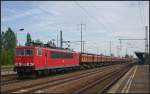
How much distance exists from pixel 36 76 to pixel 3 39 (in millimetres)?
135518

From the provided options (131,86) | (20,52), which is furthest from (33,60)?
(131,86)

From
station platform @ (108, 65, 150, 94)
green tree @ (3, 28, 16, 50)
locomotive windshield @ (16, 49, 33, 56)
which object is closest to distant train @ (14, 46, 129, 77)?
locomotive windshield @ (16, 49, 33, 56)

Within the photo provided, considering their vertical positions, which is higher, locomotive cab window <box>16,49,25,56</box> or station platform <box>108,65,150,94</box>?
locomotive cab window <box>16,49,25,56</box>

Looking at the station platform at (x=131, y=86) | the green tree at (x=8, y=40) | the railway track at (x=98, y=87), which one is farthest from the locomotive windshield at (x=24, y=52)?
the green tree at (x=8, y=40)

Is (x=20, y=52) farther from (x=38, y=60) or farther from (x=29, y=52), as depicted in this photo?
(x=38, y=60)

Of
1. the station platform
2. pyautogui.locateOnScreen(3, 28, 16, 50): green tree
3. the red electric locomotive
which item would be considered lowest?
the station platform

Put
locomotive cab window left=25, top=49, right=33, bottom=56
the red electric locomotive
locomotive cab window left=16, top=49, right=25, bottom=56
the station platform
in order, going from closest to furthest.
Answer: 1. the station platform
2. the red electric locomotive
3. locomotive cab window left=25, top=49, right=33, bottom=56
4. locomotive cab window left=16, top=49, right=25, bottom=56

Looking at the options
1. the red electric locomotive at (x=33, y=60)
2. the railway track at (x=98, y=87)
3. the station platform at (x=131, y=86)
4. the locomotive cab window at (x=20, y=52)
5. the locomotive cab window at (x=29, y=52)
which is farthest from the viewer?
the locomotive cab window at (x=20, y=52)

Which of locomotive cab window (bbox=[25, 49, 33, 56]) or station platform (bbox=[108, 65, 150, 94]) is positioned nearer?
station platform (bbox=[108, 65, 150, 94])

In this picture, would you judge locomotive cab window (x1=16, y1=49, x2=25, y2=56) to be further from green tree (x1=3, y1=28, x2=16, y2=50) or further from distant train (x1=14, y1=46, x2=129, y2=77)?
green tree (x1=3, y1=28, x2=16, y2=50)

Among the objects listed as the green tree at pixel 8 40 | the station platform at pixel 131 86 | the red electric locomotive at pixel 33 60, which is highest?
the green tree at pixel 8 40

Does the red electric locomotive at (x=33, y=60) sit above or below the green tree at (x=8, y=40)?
below

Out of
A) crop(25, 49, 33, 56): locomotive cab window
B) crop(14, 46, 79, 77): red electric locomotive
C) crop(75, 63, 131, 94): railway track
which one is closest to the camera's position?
crop(75, 63, 131, 94): railway track

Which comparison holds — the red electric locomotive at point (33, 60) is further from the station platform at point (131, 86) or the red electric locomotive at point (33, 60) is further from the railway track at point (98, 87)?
the station platform at point (131, 86)
